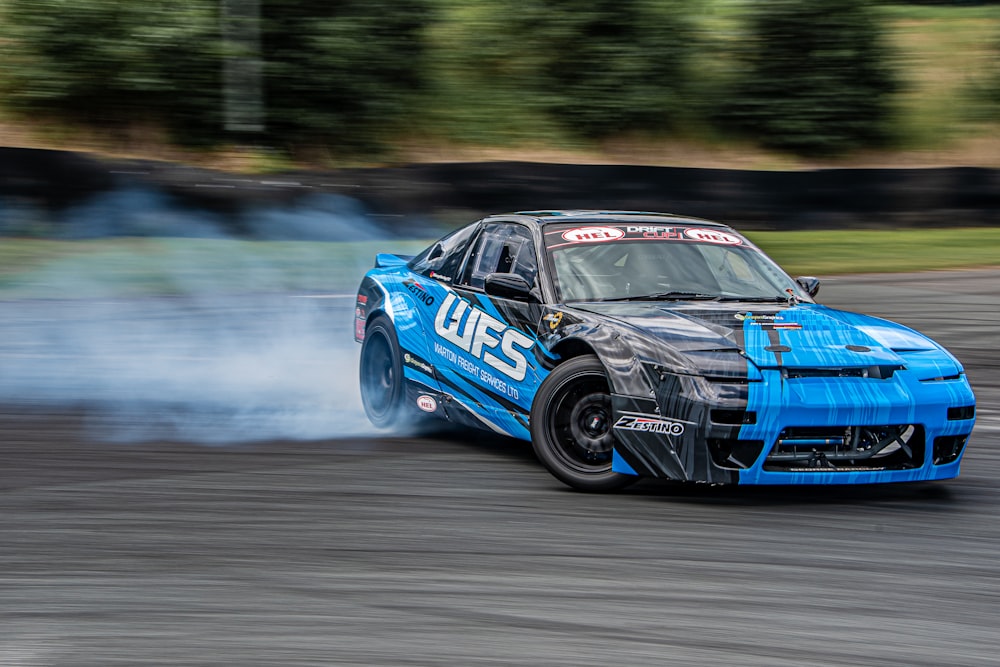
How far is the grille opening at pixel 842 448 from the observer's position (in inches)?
207

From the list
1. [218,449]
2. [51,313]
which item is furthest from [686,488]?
[51,313]

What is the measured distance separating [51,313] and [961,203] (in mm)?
13579

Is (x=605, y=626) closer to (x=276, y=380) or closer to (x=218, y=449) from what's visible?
(x=218, y=449)

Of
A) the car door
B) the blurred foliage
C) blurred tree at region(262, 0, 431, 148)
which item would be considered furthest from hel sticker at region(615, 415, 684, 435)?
blurred tree at region(262, 0, 431, 148)

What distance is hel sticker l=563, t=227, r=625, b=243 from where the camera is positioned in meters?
6.68

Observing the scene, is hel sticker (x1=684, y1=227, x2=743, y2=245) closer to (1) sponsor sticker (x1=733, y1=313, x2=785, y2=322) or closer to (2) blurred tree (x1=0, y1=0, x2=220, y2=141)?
(1) sponsor sticker (x1=733, y1=313, x2=785, y2=322)

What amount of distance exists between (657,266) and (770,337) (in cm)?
114

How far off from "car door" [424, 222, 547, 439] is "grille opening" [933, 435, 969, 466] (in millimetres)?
1820

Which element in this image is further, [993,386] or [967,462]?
[993,386]

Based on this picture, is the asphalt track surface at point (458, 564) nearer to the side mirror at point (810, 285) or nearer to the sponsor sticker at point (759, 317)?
the sponsor sticker at point (759, 317)

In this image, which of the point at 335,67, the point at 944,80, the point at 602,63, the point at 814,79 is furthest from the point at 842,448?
the point at 944,80

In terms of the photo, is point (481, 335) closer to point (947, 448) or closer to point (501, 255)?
point (501, 255)

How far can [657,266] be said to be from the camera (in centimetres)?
661

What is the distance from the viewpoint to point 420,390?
23.4 ft
